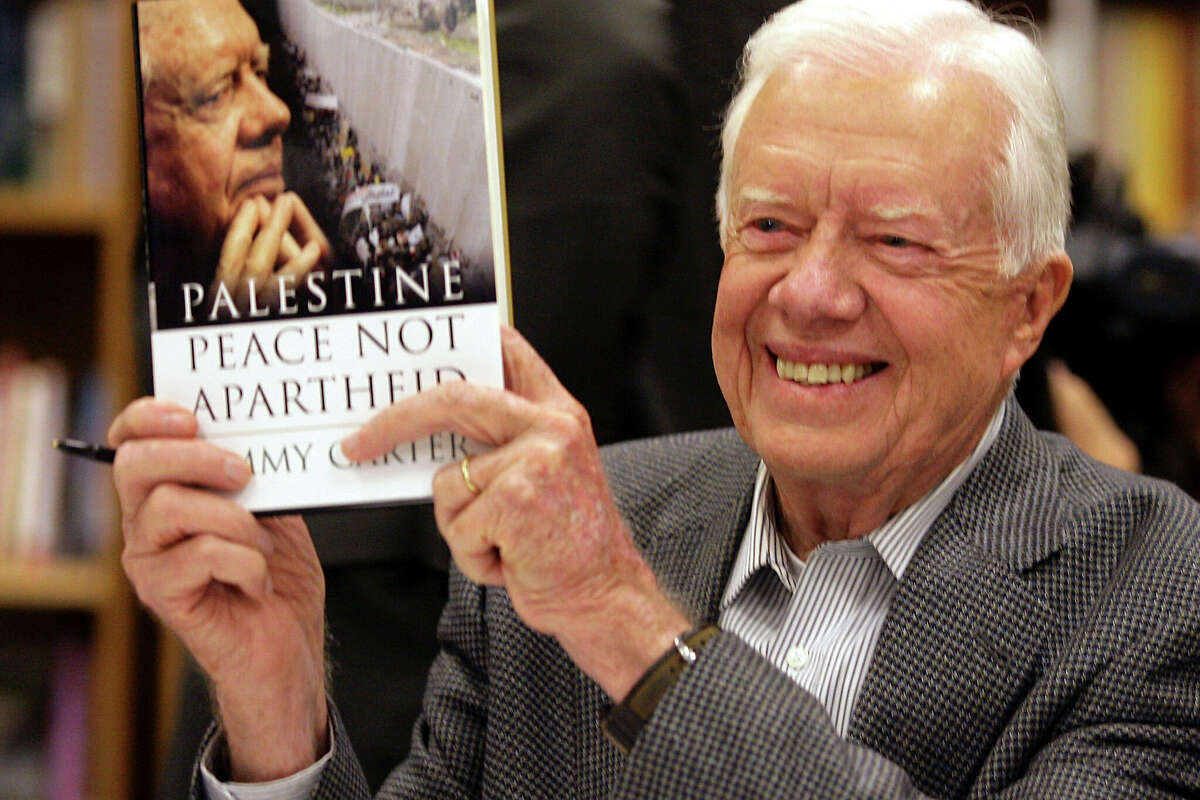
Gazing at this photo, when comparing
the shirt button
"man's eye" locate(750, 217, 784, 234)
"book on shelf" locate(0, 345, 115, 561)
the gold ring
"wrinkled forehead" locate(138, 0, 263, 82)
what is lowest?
"book on shelf" locate(0, 345, 115, 561)

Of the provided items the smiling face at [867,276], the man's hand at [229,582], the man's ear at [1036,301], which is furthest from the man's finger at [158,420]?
the man's ear at [1036,301]

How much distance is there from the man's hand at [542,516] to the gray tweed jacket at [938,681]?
0.07m

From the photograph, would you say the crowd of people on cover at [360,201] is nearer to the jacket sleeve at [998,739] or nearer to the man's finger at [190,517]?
the man's finger at [190,517]

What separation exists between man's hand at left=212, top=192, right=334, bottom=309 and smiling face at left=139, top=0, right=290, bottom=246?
17mm

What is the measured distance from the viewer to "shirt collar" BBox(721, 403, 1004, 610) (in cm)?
136

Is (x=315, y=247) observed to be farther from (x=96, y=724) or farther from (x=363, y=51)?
(x=96, y=724)

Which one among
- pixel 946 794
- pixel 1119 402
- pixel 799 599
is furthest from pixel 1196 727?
pixel 1119 402

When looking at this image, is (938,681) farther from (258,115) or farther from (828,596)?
(258,115)

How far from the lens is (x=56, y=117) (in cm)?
278

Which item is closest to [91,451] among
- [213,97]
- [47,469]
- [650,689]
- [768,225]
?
[213,97]

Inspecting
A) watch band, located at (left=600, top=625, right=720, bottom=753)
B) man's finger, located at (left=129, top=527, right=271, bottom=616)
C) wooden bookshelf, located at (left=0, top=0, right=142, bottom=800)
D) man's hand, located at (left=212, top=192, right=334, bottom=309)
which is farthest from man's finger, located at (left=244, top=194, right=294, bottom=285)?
wooden bookshelf, located at (left=0, top=0, right=142, bottom=800)

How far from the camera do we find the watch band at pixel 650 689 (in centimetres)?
112

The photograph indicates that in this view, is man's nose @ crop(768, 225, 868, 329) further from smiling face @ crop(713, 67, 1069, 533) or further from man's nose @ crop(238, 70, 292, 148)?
man's nose @ crop(238, 70, 292, 148)

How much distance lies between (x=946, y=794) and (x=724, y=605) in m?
0.31
